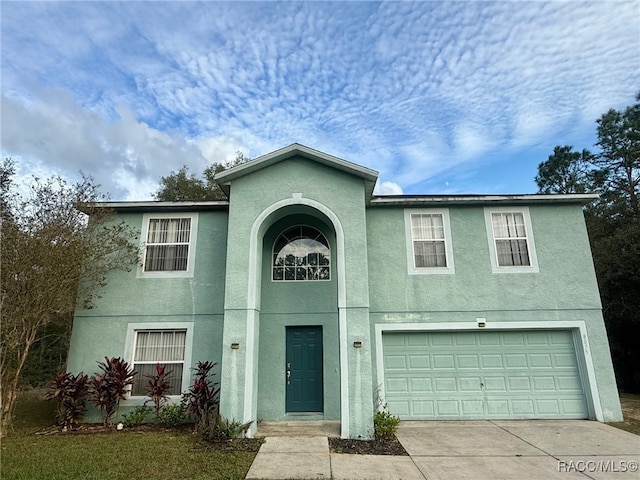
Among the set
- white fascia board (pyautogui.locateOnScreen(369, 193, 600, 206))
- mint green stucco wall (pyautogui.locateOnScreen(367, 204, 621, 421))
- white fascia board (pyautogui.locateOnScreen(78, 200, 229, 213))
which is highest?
white fascia board (pyautogui.locateOnScreen(369, 193, 600, 206))

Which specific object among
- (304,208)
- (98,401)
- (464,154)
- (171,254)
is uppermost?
(464,154)

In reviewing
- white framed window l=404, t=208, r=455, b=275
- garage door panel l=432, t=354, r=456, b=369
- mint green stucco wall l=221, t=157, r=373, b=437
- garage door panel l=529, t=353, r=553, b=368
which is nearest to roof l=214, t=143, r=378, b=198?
mint green stucco wall l=221, t=157, r=373, b=437

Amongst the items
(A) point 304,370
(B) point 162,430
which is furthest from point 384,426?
(B) point 162,430

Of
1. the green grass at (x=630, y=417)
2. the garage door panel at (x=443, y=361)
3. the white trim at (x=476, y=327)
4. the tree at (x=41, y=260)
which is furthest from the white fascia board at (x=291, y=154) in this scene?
the green grass at (x=630, y=417)

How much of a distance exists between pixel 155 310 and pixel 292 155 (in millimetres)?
5635

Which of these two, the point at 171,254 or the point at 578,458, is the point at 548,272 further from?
the point at 171,254

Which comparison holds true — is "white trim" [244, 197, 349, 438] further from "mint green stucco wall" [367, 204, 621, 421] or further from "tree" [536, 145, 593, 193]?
"tree" [536, 145, 593, 193]

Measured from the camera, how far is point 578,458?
6430 mm

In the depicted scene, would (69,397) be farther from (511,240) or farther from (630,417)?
(630,417)

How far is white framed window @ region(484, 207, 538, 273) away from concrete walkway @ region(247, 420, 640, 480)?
4066 mm

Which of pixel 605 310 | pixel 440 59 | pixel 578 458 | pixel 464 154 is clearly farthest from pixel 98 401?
pixel 605 310

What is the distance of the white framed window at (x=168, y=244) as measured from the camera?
9.82m

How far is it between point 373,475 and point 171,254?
7.53m

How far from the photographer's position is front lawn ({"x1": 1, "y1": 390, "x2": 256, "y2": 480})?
18.2 ft
